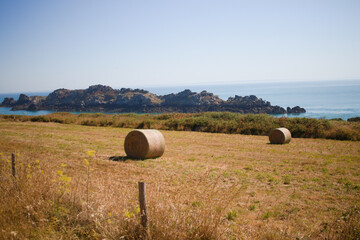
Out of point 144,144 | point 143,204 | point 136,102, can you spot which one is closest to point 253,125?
point 144,144

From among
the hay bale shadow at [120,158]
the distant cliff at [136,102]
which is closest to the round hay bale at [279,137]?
the hay bale shadow at [120,158]

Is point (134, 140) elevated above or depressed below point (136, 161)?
above

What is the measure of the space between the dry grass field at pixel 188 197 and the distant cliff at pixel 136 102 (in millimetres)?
64330

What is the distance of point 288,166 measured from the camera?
1094cm

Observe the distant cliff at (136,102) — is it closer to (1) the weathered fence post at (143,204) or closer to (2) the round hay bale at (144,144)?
(2) the round hay bale at (144,144)

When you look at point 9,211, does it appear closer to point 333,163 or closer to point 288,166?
point 288,166

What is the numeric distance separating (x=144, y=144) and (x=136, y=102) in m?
88.7

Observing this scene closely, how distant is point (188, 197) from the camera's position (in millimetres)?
6785

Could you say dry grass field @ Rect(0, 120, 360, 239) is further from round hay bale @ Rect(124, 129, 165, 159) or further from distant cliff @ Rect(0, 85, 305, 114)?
distant cliff @ Rect(0, 85, 305, 114)

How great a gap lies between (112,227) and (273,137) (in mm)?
15409

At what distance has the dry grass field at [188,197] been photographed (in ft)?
14.4

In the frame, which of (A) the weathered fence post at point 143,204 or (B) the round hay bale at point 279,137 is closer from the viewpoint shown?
(A) the weathered fence post at point 143,204

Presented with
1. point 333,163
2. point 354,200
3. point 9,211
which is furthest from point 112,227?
point 333,163

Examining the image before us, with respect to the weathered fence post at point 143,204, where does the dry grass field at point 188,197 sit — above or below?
below
